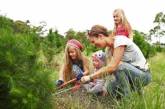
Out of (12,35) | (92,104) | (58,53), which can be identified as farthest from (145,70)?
(58,53)

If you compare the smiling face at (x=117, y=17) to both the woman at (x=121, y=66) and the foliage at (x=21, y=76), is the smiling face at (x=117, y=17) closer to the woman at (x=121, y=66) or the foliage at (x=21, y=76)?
the woman at (x=121, y=66)

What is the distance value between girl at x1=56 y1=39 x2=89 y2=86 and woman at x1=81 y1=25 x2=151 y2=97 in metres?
0.63

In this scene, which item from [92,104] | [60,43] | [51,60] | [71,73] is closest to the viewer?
[92,104]

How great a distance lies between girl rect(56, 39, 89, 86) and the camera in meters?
8.50

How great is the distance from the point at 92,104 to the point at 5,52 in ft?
7.07

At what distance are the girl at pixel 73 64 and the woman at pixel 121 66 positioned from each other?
2.07 ft

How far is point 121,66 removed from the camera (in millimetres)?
7492

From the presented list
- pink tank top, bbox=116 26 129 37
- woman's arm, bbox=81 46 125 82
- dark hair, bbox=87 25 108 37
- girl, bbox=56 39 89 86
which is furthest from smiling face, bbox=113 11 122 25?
woman's arm, bbox=81 46 125 82

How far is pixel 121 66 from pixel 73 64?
138 centimetres

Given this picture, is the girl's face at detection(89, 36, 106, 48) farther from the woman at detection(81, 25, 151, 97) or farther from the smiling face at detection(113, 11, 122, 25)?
the smiling face at detection(113, 11, 122, 25)

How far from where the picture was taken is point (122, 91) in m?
7.41

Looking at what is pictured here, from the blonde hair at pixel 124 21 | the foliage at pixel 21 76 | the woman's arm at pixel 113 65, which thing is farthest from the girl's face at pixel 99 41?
the foliage at pixel 21 76

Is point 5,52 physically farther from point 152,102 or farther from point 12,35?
point 152,102

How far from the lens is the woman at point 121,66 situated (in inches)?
292
